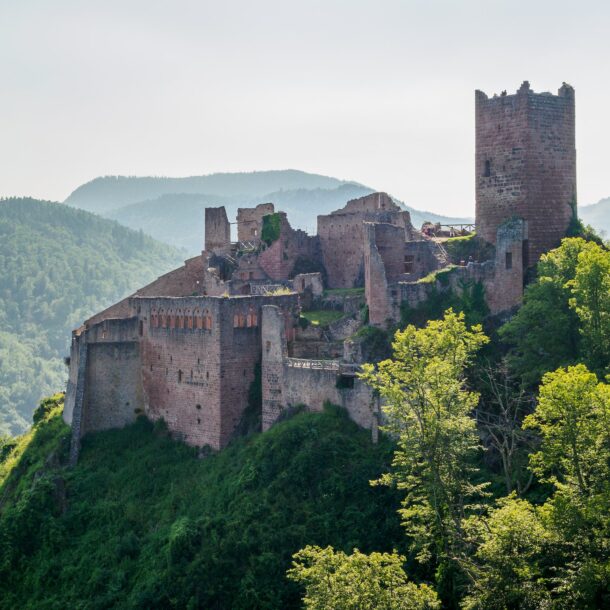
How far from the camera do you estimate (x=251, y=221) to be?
72.3 m

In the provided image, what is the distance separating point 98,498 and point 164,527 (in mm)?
6076

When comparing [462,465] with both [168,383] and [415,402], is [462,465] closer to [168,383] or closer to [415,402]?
[415,402]

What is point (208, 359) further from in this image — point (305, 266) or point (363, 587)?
point (363, 587)

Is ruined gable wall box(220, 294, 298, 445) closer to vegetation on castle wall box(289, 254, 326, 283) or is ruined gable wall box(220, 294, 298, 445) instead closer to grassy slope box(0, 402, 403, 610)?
grassy slope box(0, 402, 403, 610)

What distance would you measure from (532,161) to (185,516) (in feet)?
79.6

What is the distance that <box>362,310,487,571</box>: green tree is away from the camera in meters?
36.2

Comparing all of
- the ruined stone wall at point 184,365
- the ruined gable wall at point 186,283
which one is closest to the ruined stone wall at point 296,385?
the ruined stone wall at point 184,365

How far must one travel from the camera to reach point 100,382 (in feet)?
192

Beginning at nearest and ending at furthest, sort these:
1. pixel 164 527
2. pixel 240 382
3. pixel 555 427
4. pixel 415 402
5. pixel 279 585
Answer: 1. pixel 555 427
2. pixel 415 402
3. pixel 279 585
4. pixel 164 527
5. pixel 240 382

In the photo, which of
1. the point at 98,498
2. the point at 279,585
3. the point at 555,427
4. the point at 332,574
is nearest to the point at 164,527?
the point at 98,498

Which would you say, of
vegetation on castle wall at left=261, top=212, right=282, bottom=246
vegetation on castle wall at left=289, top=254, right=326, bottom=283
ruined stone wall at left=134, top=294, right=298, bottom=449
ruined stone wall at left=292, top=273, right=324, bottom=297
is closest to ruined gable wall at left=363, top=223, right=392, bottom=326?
ruined stone wall at left=134, top=294, right=298, bottom=449

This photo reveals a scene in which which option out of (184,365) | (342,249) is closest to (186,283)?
(342,249)

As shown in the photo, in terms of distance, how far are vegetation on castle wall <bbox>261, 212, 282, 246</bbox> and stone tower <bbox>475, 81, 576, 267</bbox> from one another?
17808 mm

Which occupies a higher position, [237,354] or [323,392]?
[237,354]
